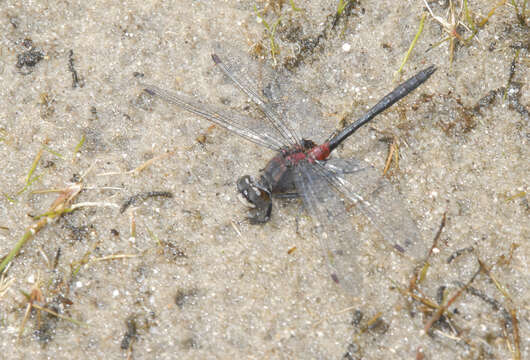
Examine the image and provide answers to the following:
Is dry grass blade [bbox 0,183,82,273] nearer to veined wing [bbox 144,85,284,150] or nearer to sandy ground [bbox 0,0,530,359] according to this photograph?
sandy ground [bbox 0,0,530,359]

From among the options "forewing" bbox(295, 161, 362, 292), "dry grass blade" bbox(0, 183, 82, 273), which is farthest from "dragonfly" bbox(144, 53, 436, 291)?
"dry grass blade" bbox(0, 183, 82, 273)

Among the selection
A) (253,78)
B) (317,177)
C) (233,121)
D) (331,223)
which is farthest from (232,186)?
Answer: (253,78)

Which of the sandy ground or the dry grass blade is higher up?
the sandy ground

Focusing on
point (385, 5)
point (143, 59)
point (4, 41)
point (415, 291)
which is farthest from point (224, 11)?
point (415, 291)

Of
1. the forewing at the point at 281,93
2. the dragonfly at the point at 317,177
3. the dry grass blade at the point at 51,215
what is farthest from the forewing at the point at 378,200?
the dry grass blade at the point at 51,215

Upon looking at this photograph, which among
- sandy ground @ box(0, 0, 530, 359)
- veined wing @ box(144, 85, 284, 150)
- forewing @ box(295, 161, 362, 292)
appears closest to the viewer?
sandy ground @ box(0, 0, 530, 359)

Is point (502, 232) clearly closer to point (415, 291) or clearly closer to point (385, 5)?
point (415, 291)
